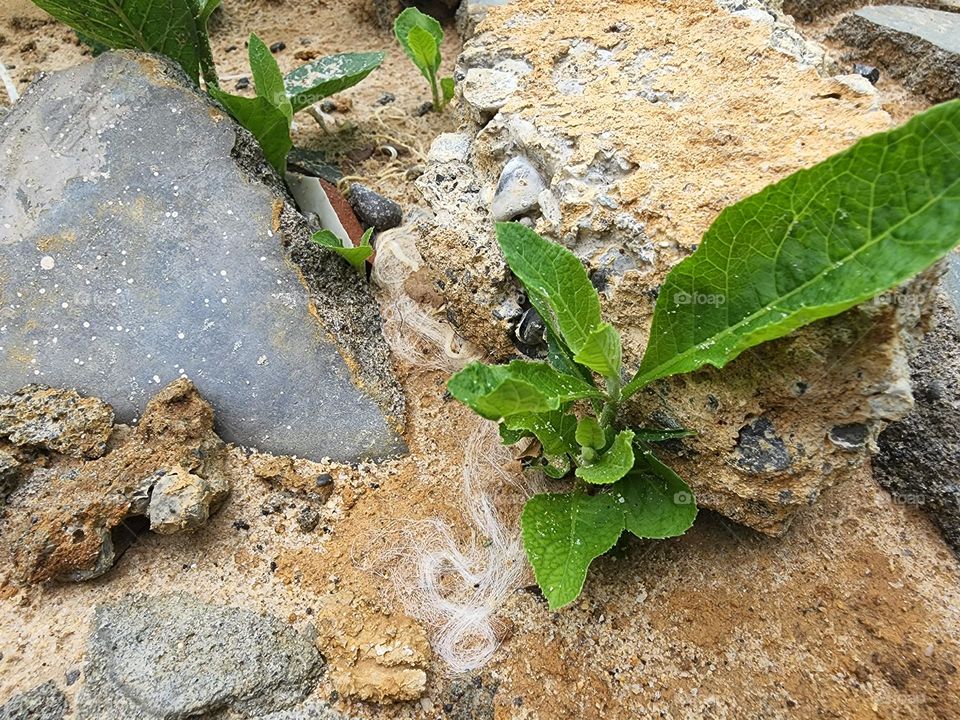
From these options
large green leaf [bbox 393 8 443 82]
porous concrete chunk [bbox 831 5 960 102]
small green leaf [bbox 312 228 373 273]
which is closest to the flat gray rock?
small green leaf [bbox 312 228 373 273]

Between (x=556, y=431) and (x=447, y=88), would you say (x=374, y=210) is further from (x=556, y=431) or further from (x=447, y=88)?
(x=556, y=431)

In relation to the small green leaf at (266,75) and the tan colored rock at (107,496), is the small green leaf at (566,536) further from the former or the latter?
the small green leaf at (266,75)

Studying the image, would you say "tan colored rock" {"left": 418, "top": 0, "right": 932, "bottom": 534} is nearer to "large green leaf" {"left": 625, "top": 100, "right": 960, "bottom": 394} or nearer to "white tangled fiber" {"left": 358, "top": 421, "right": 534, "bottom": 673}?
"large green leaf" {"left": 625, "top": 100, "right": 960, "bottom": 394}

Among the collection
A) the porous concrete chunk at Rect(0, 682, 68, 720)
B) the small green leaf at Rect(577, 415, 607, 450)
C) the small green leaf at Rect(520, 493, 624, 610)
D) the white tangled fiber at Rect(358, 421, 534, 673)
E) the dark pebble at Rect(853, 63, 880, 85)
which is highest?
the dark pebble at Rect(853, 63, 880, 85)

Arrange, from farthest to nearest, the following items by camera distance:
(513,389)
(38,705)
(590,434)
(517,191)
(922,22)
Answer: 1. (922,22)
2. (517,191)
3. (590,434)
4. (38,705)
5. (513,389)

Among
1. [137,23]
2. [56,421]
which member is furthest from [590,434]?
[137,23]

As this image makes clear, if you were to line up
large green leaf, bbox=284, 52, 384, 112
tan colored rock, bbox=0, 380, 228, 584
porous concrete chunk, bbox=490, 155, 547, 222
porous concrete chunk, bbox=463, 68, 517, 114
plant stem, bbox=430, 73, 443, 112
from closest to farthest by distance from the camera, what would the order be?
tan colored rock, bbox=0, 380, 228, 584 → porous concrete chunk, bbox=490, 155, 547, 222 → porous concrete chunk, bbox=463, 68, 517, 114 → large green leaf, bbox=284, 52, 384, 112 → plant stem, bbox=430, 73, 443, 112
